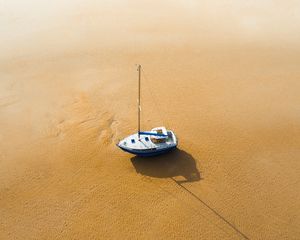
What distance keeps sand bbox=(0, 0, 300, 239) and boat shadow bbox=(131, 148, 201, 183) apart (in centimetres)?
7

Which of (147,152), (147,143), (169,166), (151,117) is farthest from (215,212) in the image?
(151,117)

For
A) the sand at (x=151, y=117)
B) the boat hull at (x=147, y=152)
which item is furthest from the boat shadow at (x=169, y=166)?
the boat hull at (x=147, y=152)

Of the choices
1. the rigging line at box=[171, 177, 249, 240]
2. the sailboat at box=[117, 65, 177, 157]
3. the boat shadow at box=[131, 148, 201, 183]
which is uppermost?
the sailboat at box=[117, 65, 177, 157]

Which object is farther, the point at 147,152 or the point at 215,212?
the point at 147,152

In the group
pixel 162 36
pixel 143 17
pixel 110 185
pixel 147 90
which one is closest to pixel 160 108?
pixel 147 90

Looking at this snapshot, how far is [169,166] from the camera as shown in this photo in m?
20.4

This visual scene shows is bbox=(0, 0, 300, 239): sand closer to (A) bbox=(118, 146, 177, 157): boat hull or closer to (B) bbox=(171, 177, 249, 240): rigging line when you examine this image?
(B) bbox=(171, 177, 249, 240): rigging line

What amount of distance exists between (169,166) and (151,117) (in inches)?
172

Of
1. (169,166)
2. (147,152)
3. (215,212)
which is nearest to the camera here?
(215,212)

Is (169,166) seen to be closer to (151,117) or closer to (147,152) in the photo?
(147,152)

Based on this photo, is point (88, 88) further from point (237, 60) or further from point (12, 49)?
point (237, 60)

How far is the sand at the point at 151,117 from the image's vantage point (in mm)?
18156

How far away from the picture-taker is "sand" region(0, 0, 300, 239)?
18156mm

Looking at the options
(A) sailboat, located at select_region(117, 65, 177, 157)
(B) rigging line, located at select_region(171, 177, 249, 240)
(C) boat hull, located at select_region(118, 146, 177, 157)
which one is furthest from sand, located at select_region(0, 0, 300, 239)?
(A) sailboat, located at select_region(117, 65, 177, 157)
